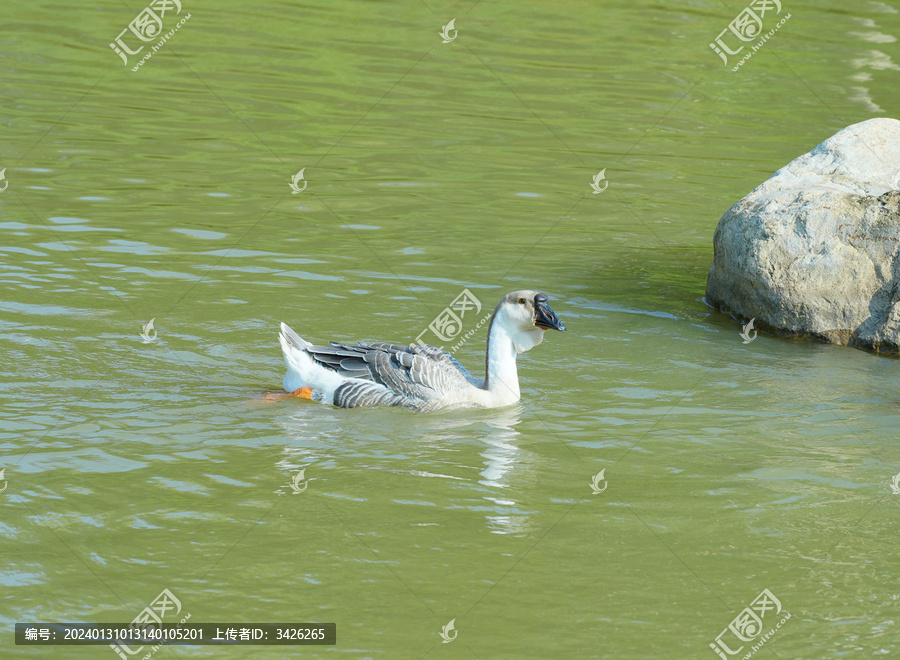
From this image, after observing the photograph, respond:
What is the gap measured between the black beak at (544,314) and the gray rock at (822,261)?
380 centimetres

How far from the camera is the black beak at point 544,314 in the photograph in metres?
9.48

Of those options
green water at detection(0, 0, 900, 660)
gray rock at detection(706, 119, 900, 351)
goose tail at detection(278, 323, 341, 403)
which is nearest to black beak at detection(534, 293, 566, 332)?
green water at detection(0, 0, 900, 660)

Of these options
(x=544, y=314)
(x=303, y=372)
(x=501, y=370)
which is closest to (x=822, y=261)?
(x=544, y=314)

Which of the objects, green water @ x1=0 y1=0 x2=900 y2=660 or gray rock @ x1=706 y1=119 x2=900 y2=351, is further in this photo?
gray rock @ x1=706 y1=119 x2=900 y2=351

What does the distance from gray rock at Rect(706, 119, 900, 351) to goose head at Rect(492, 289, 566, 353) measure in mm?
3711

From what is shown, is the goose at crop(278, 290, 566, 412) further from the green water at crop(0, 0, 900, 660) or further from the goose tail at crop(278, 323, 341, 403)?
the green water at crop(0, 0, 900, 660)

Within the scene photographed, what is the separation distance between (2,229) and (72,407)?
17.6 ft

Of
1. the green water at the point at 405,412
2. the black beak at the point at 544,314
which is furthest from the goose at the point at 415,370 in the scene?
the green water at the point at 405,412

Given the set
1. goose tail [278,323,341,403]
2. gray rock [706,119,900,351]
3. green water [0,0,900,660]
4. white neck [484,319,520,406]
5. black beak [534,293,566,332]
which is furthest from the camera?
gray rock [706,119,900,351]

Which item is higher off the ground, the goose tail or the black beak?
the black beak

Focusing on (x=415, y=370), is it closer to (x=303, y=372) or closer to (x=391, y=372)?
(x=391, y=372)

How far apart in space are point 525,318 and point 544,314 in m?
0.19

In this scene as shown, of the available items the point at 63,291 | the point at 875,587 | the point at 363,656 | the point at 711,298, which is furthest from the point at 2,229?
the point at 875,587

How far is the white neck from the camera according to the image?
9.74 meters
